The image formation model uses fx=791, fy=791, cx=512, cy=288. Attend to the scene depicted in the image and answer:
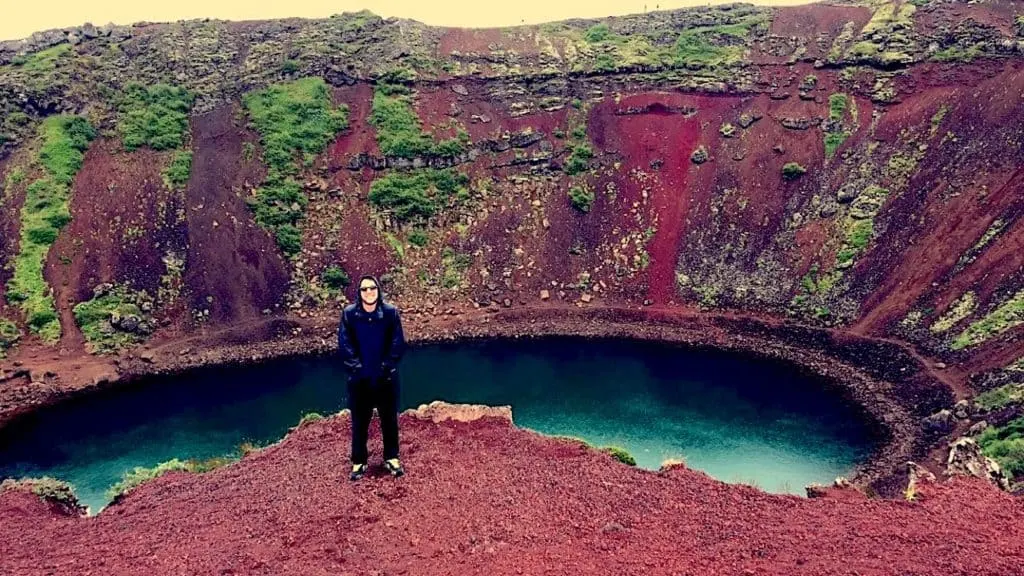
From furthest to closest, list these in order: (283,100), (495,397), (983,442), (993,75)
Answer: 1. (283,100)
2. (993,75)
3. (495,397)
4. (983,442)

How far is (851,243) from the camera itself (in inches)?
1699

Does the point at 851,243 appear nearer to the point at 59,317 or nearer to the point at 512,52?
the point at 512,52

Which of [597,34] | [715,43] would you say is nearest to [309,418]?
[715,43]

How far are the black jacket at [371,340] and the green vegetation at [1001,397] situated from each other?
27.2m

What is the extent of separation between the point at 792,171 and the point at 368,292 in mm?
40837

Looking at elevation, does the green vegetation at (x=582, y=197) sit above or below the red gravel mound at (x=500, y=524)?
below

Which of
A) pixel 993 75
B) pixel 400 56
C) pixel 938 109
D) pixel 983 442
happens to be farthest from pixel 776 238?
pixel 400 56

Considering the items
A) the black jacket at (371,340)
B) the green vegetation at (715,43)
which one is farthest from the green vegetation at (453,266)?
the black jacket at (371,340)

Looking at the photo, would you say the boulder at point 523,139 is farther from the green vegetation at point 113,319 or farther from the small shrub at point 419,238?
the green vegetation at point 113,319

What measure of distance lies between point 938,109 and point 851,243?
1057 centimetres

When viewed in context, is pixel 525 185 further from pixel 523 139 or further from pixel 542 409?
pixel 542 409

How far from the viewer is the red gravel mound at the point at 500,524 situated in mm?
11125

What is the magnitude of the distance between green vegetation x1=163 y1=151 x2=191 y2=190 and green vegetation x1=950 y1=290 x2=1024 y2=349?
141ft

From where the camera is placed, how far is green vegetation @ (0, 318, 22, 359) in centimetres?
4031
